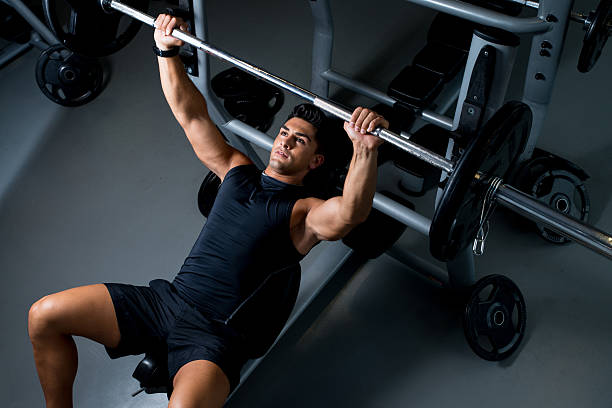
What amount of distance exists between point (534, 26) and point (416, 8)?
5.53 feet

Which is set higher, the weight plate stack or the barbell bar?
the barbell bar

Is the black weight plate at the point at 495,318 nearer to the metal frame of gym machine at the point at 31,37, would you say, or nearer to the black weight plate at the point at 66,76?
the black weight plate at the point at 66,76

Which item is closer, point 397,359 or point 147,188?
point 397,359

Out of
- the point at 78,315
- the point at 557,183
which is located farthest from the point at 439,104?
the point at 78,315

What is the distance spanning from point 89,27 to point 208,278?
0.86 metres

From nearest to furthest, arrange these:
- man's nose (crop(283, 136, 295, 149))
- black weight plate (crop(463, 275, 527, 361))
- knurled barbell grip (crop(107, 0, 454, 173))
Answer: knurled barbell grip (crop(107, 0, 454, 173)) → man's nose (crop(283, 136, 295, 149)) → black weight plate (crop(463, 275, 527, 361))

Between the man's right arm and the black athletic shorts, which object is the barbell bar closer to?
the man's right arm

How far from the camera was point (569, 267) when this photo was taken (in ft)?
6.40

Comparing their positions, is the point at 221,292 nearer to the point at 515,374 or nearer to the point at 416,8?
the point at 515,374

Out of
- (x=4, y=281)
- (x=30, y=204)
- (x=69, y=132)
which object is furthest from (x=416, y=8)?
(x=4, y=281)

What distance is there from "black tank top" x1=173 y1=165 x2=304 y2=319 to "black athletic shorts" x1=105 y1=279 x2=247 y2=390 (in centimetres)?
4

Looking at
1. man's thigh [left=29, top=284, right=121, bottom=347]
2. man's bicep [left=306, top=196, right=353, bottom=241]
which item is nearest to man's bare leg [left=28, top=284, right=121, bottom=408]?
man's thigh [left=29, top=284, right=121, bottom=347]

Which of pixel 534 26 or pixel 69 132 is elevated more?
pixel 534 26

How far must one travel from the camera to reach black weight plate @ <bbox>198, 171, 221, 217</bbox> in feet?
6.82
